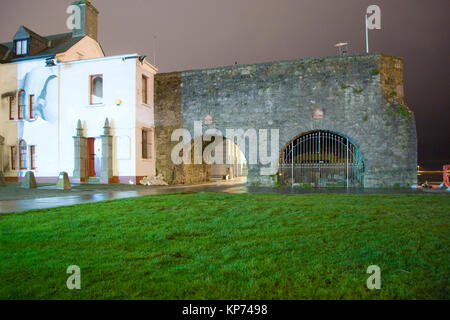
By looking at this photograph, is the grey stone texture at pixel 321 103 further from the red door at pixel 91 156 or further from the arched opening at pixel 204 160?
the red door at pixel 91 156

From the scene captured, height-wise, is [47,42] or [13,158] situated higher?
[47,42]

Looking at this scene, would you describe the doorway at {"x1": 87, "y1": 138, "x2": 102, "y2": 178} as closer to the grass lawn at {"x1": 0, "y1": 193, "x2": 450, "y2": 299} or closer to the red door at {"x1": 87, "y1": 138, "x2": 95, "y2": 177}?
the red door at {"x1": 87, "y1": 138, "x2": 95, "y2": 177}

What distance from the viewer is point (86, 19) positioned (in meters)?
21.6

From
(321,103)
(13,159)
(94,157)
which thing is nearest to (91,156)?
(94,157)

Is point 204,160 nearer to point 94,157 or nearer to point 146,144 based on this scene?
point 146,144

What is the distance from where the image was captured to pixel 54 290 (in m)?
2.87

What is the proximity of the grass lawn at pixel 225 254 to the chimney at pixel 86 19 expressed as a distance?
18.7 metres

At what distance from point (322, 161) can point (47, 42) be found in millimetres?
19239

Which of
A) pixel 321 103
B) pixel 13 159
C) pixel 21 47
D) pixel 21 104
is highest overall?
pixel 21 47

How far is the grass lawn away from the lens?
2877 mm

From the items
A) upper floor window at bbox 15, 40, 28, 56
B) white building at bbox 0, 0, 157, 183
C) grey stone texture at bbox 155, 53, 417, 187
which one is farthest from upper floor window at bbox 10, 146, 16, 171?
grey stone texture at bbox 155, 53, 417, 187

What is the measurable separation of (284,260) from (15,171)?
820 inches

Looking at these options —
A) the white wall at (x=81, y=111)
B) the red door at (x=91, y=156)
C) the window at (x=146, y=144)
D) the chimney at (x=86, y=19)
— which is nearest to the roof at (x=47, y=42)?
the chimney at (x=86, y=19)

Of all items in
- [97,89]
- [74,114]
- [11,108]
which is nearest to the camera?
[74,114]
